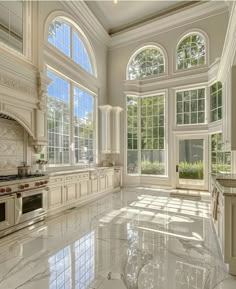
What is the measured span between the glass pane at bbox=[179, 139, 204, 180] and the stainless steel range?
5.15m

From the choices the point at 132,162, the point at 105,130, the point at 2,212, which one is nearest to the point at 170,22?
the point at 105,130

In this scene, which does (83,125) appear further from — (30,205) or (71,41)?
(30,205)

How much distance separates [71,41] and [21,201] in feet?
17.1

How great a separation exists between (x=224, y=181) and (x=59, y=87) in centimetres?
485

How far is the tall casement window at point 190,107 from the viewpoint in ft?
23.6

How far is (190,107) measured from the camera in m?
7.39

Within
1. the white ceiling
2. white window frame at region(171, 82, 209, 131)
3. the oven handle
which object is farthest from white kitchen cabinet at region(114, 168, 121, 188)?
the white ceiling

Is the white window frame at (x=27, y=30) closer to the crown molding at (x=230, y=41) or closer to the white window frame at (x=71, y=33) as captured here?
the white window frame at (x=71, y=33)

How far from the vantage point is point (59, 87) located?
228 inches

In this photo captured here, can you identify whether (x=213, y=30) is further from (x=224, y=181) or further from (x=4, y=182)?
(x=4, y=182)

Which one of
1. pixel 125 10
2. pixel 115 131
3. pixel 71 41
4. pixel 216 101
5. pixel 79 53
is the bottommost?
pixel 115 131

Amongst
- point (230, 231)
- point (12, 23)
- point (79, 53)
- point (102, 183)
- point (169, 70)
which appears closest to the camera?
point (230, 231)

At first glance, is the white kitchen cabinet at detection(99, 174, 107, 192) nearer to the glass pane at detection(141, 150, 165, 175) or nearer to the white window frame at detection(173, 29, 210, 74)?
the glass pane at detection(141, 150, 165, 175)

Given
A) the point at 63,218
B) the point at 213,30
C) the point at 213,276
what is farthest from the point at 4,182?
the point at 213,30
